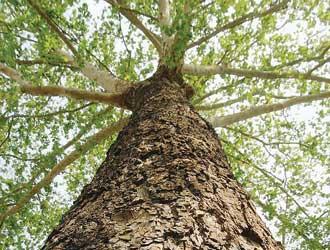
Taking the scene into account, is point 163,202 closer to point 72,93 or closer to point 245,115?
point 72,93

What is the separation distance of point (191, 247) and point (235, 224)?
0.41 meters

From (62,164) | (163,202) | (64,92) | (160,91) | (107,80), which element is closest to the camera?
(163,202)

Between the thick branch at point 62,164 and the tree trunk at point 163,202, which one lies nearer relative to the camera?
the tree trunk at point 163,202

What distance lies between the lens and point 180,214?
5.24 ft

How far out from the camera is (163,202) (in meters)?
1.69

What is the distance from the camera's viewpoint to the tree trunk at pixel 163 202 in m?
1.45

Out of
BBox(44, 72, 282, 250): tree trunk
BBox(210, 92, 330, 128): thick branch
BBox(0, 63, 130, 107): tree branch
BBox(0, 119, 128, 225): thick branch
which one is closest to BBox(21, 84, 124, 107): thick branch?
BBox(0, 63, 130, 107): tree branch

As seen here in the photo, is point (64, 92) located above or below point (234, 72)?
below

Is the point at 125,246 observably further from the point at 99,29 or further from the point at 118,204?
the point at 99,29

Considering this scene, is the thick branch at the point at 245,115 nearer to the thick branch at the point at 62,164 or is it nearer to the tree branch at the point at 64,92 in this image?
the thick branch at the point at 62,164

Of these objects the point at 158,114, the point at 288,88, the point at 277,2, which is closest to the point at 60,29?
the point at 158,114

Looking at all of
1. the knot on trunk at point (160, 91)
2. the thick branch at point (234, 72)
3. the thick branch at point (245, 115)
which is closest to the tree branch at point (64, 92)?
the knot on trunk at point (160, 91)

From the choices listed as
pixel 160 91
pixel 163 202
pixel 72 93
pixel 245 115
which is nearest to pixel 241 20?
pixel 245 115

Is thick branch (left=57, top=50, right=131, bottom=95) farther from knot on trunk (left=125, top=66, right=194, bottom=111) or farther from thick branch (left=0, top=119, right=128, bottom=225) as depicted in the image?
thick branch (left=0, top=119, right=128, bottom=225)
